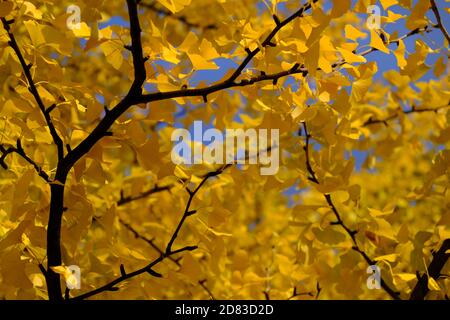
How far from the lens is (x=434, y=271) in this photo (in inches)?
68.0

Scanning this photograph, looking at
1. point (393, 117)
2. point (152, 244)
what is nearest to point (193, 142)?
point (152, 244)

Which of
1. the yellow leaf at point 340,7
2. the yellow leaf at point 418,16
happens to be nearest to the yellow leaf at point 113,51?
the yellow leaf at point 340,7

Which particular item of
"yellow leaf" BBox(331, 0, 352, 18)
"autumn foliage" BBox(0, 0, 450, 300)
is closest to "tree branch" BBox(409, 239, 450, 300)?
"autumn foliage" BBox(0, 0, 450, 300)

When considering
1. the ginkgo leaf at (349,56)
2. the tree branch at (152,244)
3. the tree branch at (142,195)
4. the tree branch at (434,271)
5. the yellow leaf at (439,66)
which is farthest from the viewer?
the tree branch at (142,195)

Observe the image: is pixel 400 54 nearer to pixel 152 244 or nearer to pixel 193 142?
pixel 193 142

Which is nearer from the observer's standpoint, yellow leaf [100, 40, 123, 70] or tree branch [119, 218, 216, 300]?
yellow leaf [100, 40, 123, 70]

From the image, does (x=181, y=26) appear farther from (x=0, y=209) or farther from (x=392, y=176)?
(x=0, y=209)

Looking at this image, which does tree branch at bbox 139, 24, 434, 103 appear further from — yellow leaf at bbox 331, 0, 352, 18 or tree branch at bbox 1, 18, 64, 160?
tree branch at bbox 1, 18, 64, 160

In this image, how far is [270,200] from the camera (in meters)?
5.83

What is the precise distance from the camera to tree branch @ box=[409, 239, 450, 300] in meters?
1.71

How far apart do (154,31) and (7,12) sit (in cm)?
28

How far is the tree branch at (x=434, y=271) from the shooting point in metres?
1.71

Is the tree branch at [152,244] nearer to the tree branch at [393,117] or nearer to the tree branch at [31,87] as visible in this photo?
the tree branch at [31,87]

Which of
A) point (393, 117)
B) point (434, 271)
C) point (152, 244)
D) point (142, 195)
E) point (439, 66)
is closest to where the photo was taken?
point (434, 271)
